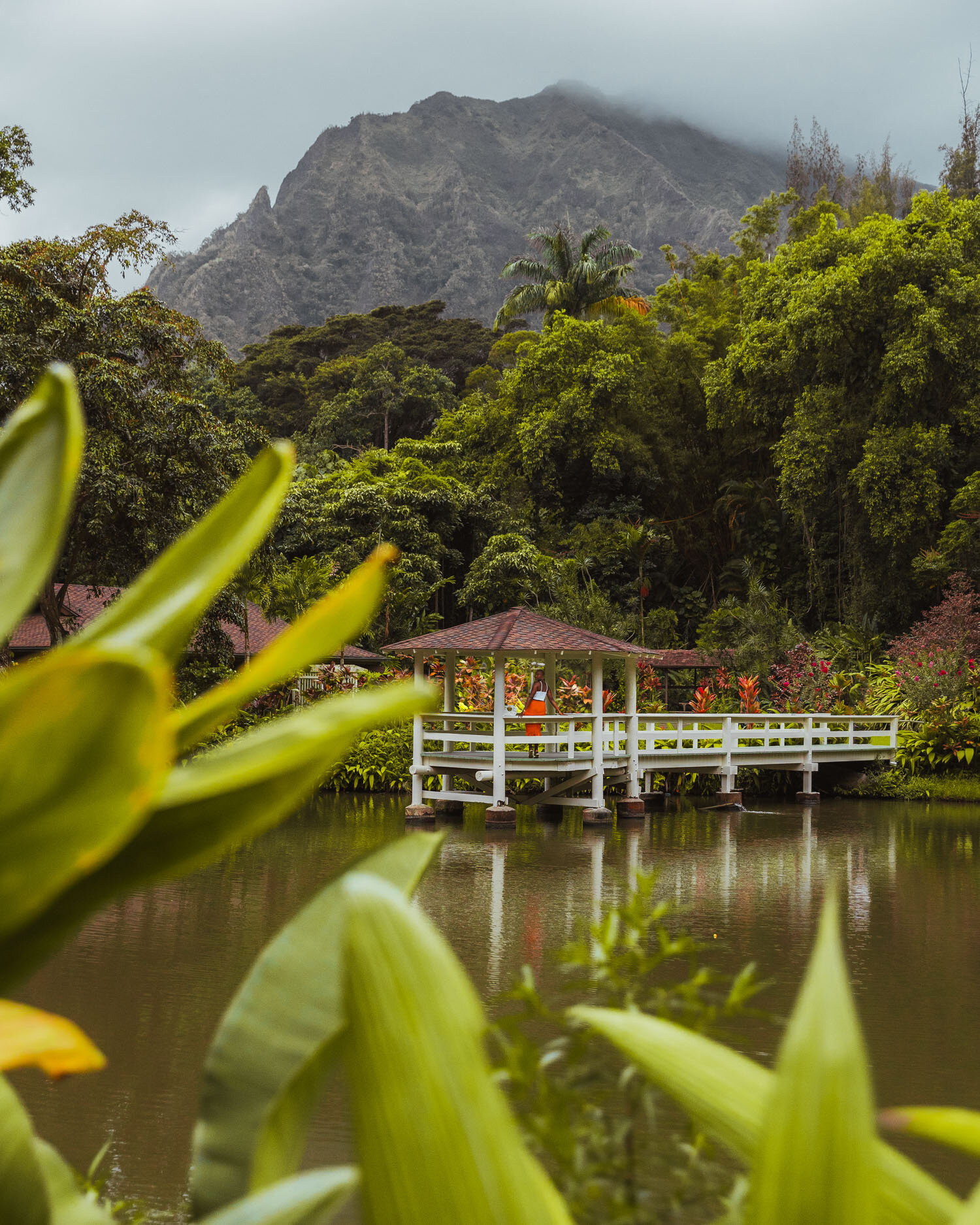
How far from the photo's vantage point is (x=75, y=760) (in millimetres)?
496

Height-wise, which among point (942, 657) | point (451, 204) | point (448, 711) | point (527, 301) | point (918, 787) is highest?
point (451, 204)

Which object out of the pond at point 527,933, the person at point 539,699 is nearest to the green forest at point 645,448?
the person at point 539,699

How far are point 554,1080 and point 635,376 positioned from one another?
27.2 metres

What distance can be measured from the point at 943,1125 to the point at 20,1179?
1.78 feet

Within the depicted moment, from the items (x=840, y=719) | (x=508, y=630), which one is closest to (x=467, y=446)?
(x=840, y=719)

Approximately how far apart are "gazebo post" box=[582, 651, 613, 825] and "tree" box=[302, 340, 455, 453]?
23.0 meters

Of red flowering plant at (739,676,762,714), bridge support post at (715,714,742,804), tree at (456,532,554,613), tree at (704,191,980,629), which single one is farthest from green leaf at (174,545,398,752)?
tree at (456,532,554,613)

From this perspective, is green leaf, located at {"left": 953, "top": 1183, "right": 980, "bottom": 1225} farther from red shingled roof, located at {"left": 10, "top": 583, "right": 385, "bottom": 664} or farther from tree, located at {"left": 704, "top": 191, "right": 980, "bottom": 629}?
tree, located at {"left": 704, "top": 191, "right": 980, "bottom": 629}

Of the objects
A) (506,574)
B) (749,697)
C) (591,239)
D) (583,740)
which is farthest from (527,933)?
(591,239)

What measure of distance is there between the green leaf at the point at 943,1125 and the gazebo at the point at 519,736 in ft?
35.3

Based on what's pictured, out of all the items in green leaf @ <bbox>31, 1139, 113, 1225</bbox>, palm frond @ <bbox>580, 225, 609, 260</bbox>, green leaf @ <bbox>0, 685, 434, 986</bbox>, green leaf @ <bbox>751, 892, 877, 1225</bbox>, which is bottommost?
green leaf @ <bbox>31, 1139, 113, 1225</bbox>

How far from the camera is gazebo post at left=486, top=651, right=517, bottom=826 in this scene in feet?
39.4

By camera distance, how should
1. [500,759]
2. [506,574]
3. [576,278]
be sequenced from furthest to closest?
1. [576,278]
2. [506,574]
3. [500,759]

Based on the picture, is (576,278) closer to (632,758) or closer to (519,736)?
(632,758)
